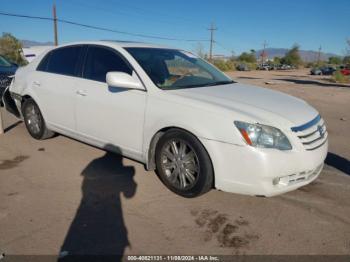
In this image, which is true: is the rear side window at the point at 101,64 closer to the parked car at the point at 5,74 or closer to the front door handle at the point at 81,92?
the front door handle at the point at 81,92

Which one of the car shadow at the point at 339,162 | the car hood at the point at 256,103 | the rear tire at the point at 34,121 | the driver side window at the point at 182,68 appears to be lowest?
the car shadow at the point at 339,162

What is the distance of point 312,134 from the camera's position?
341 cm

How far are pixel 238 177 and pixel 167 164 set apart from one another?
0.91 metres

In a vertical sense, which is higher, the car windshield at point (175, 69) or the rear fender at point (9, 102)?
the car windshield at point (175, 69)

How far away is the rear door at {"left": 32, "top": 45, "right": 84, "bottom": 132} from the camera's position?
4.66 m

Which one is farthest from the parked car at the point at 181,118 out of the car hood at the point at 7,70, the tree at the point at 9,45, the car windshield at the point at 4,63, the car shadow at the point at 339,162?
the tree at the point at 9,45

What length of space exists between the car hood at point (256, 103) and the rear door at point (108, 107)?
1.90ft

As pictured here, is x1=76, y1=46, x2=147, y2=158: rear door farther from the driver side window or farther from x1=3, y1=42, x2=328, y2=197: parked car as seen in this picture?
the driver side window

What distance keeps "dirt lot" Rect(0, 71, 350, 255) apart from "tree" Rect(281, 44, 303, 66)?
339 ft

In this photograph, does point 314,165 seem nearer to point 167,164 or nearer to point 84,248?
point 167,164

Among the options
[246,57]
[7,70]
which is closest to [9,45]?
[7,70]

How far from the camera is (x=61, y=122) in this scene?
491 cm

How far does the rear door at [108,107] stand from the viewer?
389 centimetres

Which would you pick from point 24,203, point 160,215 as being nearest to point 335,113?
point 160,215
